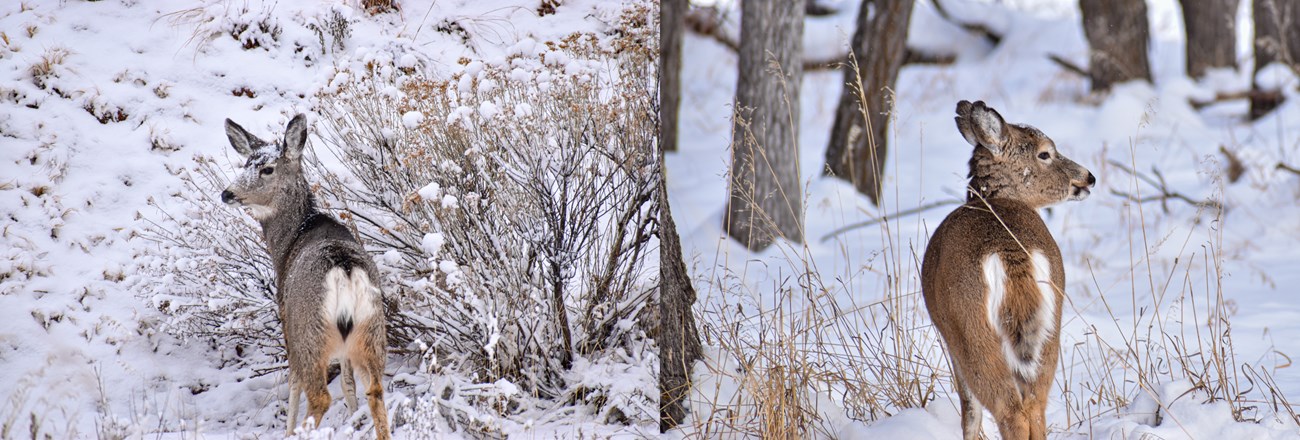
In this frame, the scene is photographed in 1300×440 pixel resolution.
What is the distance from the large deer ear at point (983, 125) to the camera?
9.86ft

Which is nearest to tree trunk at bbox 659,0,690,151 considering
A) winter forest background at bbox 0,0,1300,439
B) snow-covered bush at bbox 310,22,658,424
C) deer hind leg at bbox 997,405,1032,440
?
winter forest background at bbox 0,0,1300,439

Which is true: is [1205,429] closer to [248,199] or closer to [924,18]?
[248,199]

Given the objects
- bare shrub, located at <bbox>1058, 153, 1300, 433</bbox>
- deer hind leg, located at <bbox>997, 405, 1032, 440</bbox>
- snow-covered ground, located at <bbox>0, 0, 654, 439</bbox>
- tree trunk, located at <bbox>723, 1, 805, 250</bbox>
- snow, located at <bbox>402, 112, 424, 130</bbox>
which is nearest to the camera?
deer hind leg, located at <bbox>997, 405, 1032, 440</bbox>

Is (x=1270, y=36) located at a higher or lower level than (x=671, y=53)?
lower

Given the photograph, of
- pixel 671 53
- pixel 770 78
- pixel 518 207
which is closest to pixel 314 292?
pixel 518 207

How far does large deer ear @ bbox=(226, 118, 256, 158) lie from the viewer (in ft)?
10.1

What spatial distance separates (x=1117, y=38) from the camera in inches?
435

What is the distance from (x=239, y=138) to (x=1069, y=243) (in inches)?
210

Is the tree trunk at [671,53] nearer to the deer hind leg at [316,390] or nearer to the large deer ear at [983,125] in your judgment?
the large deer ear at [983,125]

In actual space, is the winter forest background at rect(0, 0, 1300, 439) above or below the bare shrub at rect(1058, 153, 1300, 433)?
above

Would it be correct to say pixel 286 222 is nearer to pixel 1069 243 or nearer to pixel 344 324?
pixel 344 324

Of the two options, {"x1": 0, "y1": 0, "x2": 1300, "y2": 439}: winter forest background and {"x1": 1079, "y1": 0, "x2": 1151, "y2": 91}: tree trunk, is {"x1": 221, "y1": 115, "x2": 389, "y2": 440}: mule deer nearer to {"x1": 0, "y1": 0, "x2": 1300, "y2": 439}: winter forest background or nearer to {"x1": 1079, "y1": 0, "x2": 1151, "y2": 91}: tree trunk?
{"x1": 0, "y1": 0, "x2": 1300, "y2": 439}: winter forest background

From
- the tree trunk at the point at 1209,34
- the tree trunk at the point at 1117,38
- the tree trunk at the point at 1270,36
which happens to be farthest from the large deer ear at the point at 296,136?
the tree trunk at the point at 1209,34

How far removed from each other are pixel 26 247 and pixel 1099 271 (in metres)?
5.63
